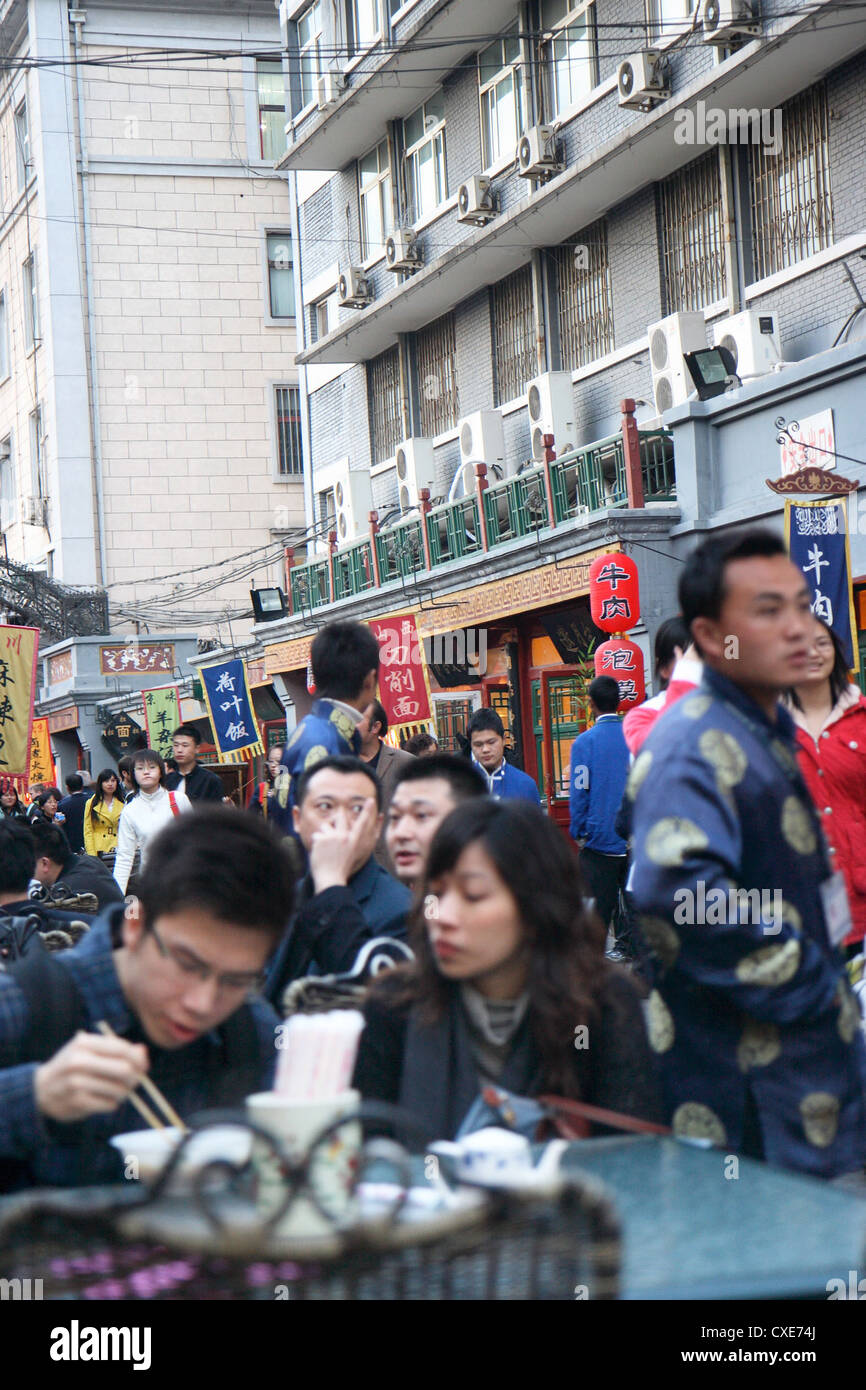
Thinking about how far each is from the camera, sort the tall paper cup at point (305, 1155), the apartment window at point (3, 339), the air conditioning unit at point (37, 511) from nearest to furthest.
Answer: the tall paper cup at point (305, 1155), the air conditioning unit at point (37, 511), the apartment window at point (3, 339)

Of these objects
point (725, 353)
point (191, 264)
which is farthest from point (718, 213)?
point (191, 264)

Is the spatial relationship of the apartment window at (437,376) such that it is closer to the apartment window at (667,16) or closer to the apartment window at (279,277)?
the apartment window at (667,16)

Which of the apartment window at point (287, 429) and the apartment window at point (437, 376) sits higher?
the apartment window at point (287, 429)

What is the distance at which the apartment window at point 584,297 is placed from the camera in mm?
17453

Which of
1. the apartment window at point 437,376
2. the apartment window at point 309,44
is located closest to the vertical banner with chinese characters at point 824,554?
the apartment window at point 437,376

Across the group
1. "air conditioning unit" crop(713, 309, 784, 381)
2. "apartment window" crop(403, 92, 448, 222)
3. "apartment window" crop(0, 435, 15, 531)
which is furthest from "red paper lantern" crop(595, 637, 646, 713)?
"apartment window" crop(0, 435, 15, 531)

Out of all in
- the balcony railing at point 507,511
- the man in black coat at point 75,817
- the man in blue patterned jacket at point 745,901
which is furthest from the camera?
the man in black coat at point 75,817

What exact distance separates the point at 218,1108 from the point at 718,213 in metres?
13.9

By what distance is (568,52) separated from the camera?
1738cm

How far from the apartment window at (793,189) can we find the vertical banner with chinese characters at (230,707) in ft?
22.1

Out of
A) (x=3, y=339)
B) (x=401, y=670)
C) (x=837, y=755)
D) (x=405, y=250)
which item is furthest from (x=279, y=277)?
(x=837, y=755)

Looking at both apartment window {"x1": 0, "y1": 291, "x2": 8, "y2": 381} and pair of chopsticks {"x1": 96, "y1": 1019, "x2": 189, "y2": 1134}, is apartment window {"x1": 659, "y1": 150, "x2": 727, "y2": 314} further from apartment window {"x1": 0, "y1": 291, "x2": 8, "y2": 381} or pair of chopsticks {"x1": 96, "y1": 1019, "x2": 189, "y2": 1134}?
apartment window {"x1": 0, "y1": 291, "x2": 8, "y2": 381}

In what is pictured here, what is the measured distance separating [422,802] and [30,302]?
105 feet
